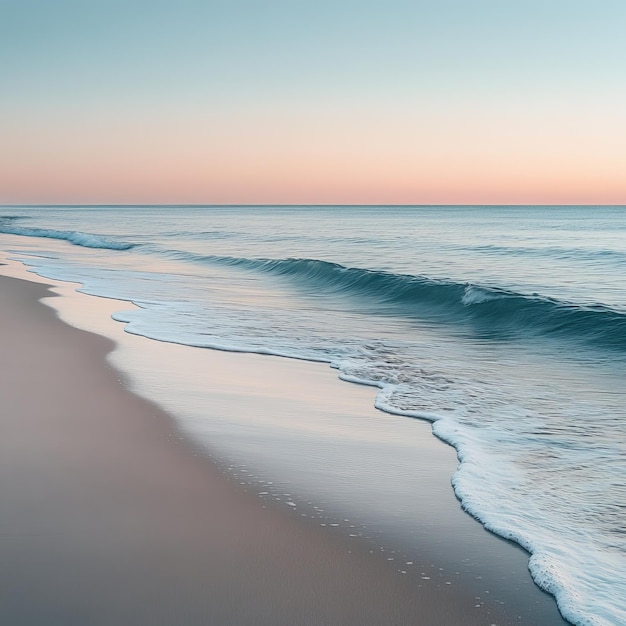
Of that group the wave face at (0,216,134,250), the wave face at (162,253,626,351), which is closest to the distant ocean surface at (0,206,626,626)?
the wave face at (162,253,626,351)

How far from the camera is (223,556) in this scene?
11.0 ft

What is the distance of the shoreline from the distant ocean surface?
1.43 ft

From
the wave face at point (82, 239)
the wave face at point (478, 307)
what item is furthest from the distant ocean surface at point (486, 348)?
the wave face at point (82, 239)

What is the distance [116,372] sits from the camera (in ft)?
23.2

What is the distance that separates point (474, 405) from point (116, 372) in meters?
3.59

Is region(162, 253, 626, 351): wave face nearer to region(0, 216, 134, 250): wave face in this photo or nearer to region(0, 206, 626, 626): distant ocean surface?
region(0, 206, 626, 626): distant ocean surface

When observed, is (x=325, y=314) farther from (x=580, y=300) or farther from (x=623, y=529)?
(x=623, y=529)

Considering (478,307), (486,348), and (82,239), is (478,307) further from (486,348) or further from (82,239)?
(82,239)

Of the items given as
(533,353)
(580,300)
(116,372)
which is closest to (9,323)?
(116,372)

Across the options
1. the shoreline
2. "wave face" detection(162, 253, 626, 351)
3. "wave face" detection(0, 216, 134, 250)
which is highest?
"wave face" detection(0, 216, 134, 250)

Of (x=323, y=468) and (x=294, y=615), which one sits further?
(x=323, y=468)

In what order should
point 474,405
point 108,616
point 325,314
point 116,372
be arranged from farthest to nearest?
point 325,314
point 116,372
point 474,405
point 108,616

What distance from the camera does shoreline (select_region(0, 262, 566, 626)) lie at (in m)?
2.96

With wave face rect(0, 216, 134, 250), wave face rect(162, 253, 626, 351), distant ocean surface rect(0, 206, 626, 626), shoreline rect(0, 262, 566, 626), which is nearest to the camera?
shoreline rect(0, 262, 566, 626)
